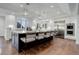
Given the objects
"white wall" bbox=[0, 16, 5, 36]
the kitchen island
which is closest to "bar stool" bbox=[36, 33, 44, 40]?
the kitchen island

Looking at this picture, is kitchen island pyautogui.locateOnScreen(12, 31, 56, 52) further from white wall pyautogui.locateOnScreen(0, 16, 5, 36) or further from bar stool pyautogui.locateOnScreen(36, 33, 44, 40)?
white wall pyautogui.locateOnScreen(0, 16, 5, 36)

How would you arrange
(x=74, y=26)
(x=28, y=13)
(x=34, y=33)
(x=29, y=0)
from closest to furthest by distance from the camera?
1. (x=29, y=0)
2. (x=28, y=13)
3. (x=74, y=26)
4. (x=34, y=33)

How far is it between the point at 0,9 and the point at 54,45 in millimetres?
2249

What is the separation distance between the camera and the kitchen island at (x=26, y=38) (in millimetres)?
3393

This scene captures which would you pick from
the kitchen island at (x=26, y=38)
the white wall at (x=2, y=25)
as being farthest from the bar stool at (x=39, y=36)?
the white wall at (x=2, y=25)

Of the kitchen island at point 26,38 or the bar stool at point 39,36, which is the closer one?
the kitchen island at point 26,38

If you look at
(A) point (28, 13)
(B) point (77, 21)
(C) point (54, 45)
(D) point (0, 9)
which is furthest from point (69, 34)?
(D) point (0, 9)

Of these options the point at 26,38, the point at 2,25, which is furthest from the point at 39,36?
the point at 2,25

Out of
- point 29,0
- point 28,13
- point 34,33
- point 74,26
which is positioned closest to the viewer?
point 29,0

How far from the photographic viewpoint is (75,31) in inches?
131

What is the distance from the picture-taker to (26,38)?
3359 mm

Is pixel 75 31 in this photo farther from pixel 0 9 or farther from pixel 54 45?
pixel 0 9

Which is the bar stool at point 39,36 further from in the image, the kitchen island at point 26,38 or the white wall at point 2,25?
the white wall at point 2,25

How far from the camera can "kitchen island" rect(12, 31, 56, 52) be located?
3393 mm
